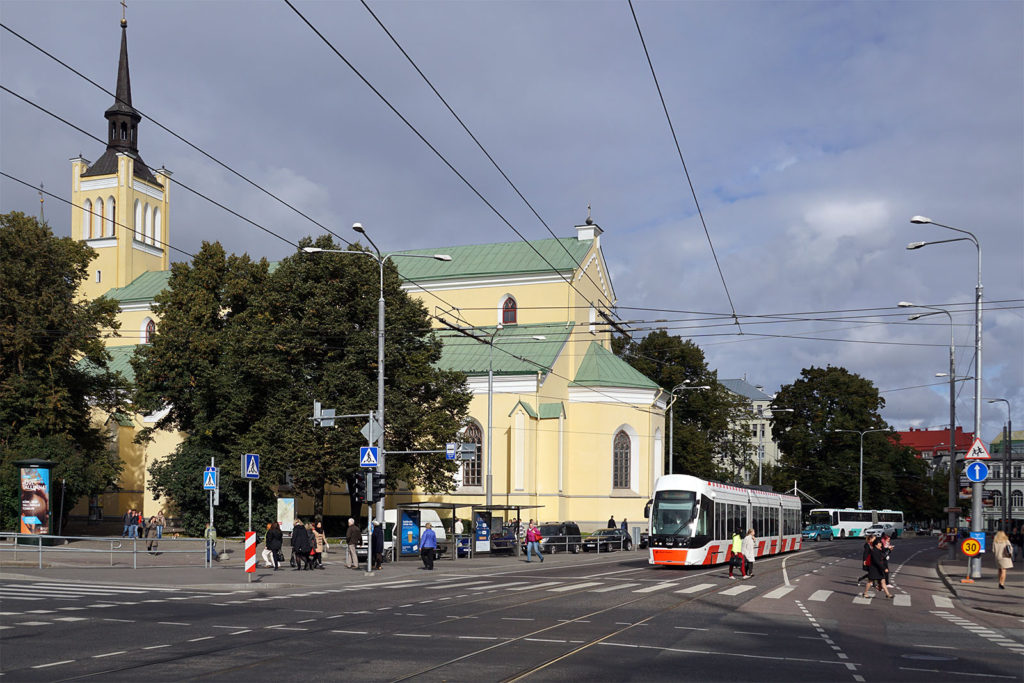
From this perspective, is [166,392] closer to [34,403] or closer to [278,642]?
[34,403]

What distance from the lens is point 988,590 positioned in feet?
82.0

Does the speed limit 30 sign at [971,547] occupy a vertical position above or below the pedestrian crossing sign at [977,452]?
below

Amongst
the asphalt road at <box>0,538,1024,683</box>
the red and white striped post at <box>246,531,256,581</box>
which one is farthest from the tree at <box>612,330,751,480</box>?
the red and white striped post at <box>246,531,256,581</box>

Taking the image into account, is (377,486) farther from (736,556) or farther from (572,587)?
(736,556)

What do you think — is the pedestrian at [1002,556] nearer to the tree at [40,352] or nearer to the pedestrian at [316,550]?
the pedestrian at [316,550]

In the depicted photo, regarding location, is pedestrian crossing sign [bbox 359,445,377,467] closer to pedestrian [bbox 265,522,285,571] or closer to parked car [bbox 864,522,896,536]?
pedestrian [bbox 265,522,285,571]

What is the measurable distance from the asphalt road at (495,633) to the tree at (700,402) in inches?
1836

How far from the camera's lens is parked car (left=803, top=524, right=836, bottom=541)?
77.7 m

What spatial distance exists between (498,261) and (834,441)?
113ft

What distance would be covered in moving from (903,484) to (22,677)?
87957 millimetres

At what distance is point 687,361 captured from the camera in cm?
7331

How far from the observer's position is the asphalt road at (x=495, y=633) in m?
10.9

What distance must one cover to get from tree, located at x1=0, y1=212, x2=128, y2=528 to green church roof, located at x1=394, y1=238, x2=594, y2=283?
70.4ft

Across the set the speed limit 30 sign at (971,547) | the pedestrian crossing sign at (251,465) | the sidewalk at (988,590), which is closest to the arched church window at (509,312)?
the sidewalk at (988,590)
